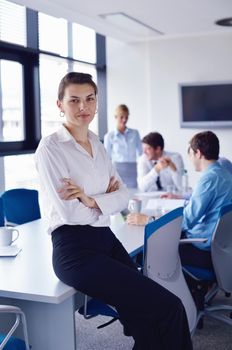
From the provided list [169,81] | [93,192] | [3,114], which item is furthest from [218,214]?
[169,81]

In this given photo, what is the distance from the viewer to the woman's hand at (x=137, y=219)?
10.3ft

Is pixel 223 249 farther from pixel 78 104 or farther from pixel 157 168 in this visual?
pixel 157 168

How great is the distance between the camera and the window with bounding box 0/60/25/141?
555cm

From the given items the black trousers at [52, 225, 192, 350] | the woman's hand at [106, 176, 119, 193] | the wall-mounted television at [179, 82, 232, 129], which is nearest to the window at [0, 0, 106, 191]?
the wall-mounted television at [179, 82, 232, 129]

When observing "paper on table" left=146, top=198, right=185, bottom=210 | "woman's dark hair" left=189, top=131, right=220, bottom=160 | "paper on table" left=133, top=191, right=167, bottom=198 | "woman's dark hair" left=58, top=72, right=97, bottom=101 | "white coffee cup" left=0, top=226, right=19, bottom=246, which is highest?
"woman's dark hair" left=58, top=72, right=97, bottom=101

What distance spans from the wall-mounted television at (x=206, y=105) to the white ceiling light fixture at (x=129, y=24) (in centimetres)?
93

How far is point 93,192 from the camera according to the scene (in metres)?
2.26

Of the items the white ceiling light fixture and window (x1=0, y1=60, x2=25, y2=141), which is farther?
the white ceiling light fixture

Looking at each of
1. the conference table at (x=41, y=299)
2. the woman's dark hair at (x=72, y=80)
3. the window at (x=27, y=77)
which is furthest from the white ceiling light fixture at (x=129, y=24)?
the conference table at (x=41, y=299)

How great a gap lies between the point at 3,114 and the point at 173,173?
218cm

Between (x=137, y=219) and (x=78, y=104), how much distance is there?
1.14 metres

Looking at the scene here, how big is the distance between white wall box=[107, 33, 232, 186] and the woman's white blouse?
5.09m

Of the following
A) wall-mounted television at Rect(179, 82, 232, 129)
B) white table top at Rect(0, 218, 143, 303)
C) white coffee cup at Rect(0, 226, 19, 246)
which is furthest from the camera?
wall-mounted television at Rect(179, 82, 232, 129)

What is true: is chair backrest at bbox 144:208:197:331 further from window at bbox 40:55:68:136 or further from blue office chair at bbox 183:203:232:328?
window at bbox 40:55:68:136
